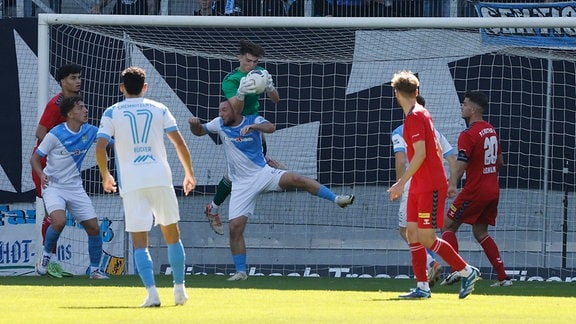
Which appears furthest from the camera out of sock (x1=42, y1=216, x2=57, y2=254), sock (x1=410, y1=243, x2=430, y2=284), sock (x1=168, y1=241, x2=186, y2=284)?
sock (x1=42, y1=216, x2=57, y2=254)

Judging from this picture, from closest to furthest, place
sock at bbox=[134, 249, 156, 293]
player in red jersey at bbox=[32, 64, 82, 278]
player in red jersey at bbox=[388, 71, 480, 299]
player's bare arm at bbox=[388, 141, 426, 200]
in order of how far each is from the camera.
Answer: sock at bbox=[134, 249, 156, 293]
player's bare arm at bbox=[388, 141, 426, 200]
player in red jersey at bbox=[388, 71, 480, 299]
player in red jersey at bbox=[32, 64, 82, 278]

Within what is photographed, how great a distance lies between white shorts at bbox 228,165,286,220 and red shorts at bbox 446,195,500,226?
1.83m

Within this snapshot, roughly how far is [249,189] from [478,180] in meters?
2.36

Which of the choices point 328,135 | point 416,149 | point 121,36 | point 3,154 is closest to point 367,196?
point 328,135

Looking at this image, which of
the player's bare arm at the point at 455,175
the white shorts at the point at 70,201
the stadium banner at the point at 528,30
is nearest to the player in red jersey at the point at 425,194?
the player's bare arm at the point at 455,175

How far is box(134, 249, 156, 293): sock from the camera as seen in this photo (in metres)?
9.15

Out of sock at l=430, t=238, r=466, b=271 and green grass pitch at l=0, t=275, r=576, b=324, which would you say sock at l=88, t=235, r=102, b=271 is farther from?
sock at l=430, t=238, r=466, b=271

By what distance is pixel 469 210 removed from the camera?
42.1ft

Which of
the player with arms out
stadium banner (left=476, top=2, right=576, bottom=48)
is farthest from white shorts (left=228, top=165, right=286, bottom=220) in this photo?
stadium banner (left=476, top=2, right=576, bottom=48)

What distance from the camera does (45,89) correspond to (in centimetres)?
1384

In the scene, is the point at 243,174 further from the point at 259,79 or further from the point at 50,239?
the point at 50,239

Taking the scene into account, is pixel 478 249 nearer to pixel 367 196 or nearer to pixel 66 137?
pixel 367 196

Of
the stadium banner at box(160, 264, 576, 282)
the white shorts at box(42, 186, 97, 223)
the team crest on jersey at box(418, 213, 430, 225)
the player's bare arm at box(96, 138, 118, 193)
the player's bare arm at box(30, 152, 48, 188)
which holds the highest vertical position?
the player's bare arm at box(96, 138, 118, 193)

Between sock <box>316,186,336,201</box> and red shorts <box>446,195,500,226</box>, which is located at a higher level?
sock <box>316,186,336,201</box>
